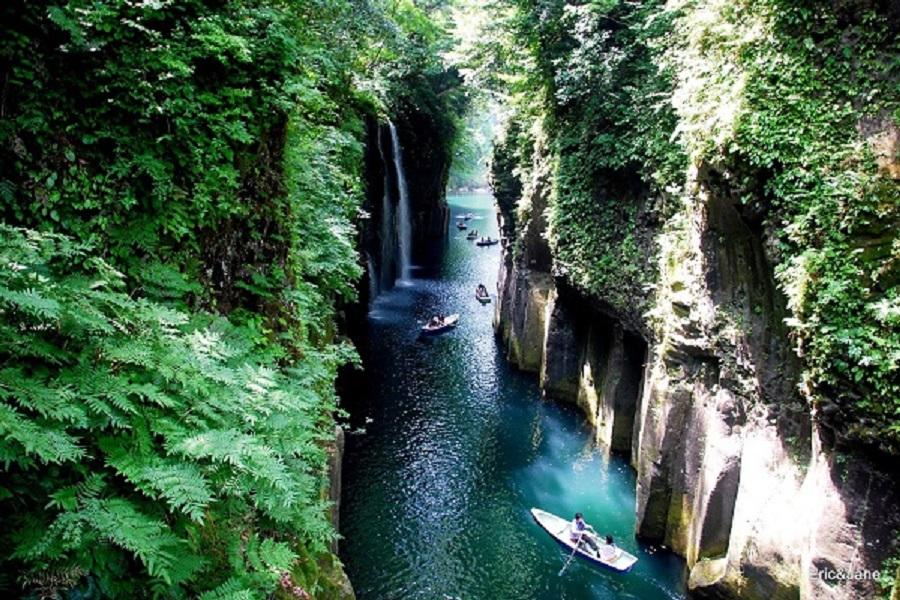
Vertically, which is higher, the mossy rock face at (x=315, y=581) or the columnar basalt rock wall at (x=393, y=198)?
Result: the columnar basalt rock wall at (x=393, y=198)

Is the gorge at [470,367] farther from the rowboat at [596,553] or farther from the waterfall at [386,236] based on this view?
the waterfall at [386,236]

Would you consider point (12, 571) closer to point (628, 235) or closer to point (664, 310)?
point (664, 310)

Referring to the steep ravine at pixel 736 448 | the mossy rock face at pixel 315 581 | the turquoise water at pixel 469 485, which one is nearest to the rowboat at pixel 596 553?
the turquoise water at pixel 469 485

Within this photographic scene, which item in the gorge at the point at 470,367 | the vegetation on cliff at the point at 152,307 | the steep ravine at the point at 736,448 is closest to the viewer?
the vegetation on cliff at the point at 152,307

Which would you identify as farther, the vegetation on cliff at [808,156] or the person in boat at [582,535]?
the person in boat at [582,535]

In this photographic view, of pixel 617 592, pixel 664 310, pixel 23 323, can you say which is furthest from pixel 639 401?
pixel 23 323
